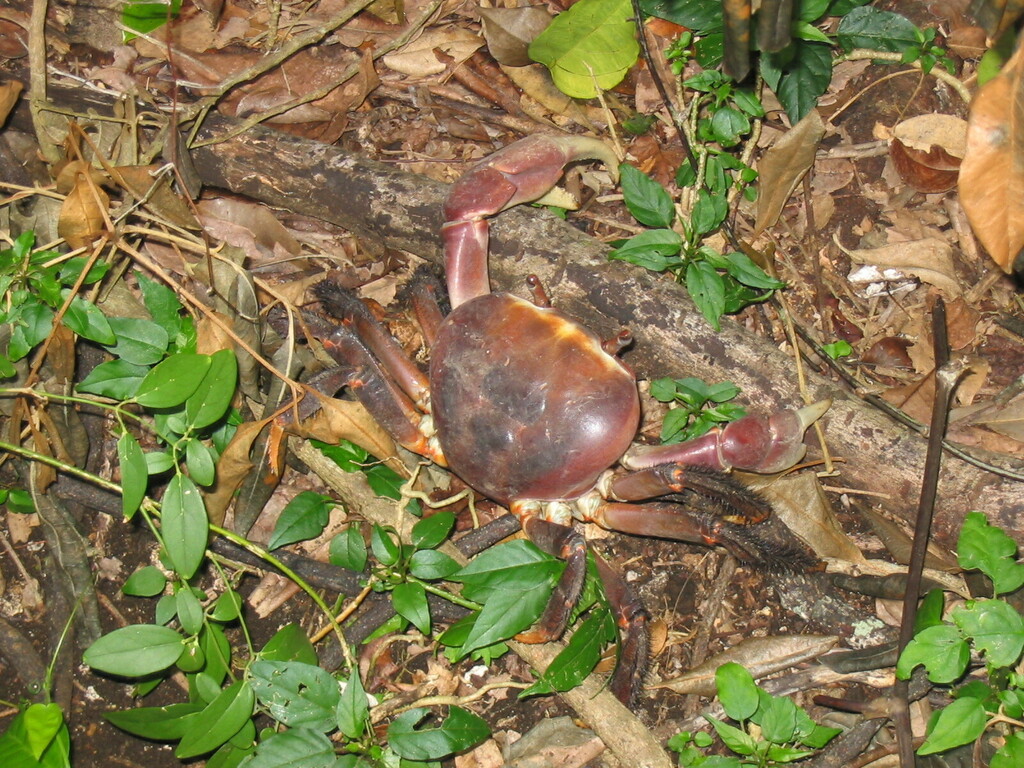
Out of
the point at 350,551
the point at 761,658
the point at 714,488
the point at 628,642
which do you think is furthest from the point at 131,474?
the point at 761,658

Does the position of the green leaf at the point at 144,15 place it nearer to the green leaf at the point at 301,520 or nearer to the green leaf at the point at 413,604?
the green leaf at the point at 301,520

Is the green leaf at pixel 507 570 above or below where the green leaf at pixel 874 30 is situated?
below

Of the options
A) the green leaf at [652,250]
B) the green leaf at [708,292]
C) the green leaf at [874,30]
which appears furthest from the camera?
the green leaf at [874,30]

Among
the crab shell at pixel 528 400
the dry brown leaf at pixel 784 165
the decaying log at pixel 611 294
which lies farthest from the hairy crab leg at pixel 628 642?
the dry brown leaf at pixel 784 165

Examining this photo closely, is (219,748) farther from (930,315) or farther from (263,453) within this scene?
(930,315)

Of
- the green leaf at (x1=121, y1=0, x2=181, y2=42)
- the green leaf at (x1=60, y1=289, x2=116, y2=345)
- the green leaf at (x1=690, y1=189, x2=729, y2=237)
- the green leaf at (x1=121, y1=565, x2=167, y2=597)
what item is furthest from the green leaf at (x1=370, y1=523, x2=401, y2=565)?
the green leaf at (x1=121, y1=0, x2=181, y2=42)

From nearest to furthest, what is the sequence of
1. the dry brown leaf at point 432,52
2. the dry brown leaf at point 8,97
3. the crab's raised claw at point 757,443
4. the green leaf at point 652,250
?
the crab's raised claw at point 757,443 → the green leaf at point 652,250 → the dry brown leaf at point 8,97 → the dry brown leaf at point 432,52

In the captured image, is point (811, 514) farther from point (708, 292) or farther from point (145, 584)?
point (145, 584)
